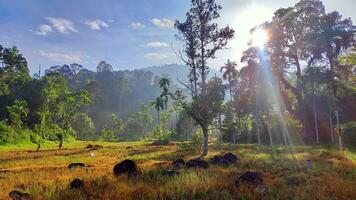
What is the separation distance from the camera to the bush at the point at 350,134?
3984 cm

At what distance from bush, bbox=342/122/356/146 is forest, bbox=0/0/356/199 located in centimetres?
12

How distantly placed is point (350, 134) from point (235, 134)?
32.9 meters

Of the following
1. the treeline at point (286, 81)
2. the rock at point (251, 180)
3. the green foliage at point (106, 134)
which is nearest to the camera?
the rock at point (251, 180)

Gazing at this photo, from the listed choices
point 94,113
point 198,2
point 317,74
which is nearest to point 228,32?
point 198,2

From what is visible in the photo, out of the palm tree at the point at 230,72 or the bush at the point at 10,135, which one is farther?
the palm tree at the point at 230,72

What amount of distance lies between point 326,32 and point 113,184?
32.9 metres

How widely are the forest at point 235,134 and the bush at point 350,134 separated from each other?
119 millimetres

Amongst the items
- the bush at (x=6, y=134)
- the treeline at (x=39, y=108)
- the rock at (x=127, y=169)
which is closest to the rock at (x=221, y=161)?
the rock at (x=127, y=169)

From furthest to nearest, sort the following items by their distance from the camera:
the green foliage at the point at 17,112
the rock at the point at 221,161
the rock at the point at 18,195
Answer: the green foliage at the point at 17,112 → the rock at the point at 221,161 → the rock at the point at 18,195

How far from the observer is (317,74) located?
4691cm

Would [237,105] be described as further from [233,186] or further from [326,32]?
[233,186]

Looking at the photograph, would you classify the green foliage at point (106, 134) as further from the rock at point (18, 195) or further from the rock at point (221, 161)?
the rock at point (18, 195)

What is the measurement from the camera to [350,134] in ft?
132

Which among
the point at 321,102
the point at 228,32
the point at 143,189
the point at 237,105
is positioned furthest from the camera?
the point at 237,105
